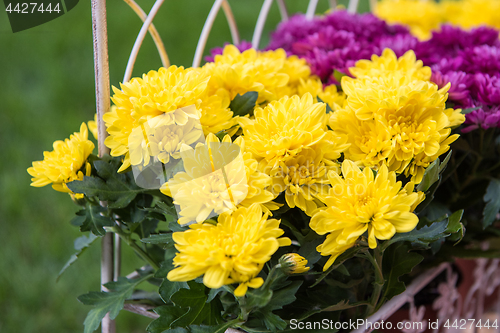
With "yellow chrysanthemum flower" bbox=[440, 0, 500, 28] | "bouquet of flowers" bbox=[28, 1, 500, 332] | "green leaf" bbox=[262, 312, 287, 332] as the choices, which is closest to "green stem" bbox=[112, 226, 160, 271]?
"bouquet of flowers" bbox=[28, 1, 500, 332]

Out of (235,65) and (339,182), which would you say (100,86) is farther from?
(339,182)

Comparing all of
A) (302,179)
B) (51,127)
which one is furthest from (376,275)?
(51,127)

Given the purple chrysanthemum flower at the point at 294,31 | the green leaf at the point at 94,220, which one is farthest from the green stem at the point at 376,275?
the purple chrysanthemum flower at the point at 294,31

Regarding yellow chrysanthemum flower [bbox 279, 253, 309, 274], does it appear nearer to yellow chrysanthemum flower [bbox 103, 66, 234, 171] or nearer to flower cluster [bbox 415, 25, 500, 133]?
yellow chrysanthemum flower [bbox 103, 66, 234, 171]

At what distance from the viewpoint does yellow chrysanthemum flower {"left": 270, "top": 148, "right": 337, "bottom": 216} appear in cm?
46

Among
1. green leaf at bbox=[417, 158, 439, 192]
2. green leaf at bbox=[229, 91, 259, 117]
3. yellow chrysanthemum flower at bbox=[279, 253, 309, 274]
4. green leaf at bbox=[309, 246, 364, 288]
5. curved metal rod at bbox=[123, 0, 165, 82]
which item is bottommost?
green leaf at bbox=[309, 246, 364, 288]

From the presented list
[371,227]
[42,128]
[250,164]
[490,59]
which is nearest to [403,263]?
[371,227]

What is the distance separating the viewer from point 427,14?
49.0 inches

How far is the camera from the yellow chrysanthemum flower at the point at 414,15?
1224 millimetres

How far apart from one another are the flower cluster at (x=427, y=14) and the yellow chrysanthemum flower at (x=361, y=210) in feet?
3.02

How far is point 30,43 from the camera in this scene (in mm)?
1688

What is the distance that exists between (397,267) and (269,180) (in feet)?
0.80

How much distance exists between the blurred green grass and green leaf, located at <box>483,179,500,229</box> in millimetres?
873

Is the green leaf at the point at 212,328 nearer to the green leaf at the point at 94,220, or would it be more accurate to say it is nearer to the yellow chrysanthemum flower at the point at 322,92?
the green leaf at the point at 94,220
